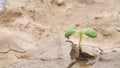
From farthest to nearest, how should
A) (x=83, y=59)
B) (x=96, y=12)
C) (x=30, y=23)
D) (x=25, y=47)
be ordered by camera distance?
(x=96, y=12) < (x=30, y=23) < (x=25, y=47) < (x=83, y=59)

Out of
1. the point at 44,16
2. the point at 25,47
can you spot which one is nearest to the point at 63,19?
the point at 44,16

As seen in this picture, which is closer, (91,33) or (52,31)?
(91,33)

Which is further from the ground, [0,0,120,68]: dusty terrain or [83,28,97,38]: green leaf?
[83,28,97,38]: green leaf

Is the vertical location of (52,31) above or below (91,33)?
below

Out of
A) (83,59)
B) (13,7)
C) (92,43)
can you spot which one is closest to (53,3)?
(13,7)

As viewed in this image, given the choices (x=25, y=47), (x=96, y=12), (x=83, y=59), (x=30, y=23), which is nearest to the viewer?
(x=83, y=59)

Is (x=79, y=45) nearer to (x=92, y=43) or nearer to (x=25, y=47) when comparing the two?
(x=92, y=43)

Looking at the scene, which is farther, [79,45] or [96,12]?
[96,12]
